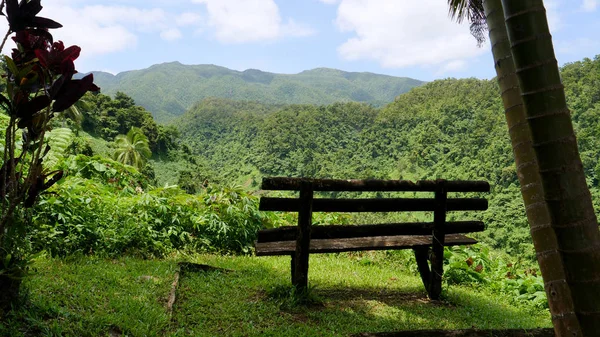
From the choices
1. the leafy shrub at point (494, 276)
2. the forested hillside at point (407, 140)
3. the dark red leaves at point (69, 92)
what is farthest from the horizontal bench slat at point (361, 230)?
the forested hillside at point (407, 140)

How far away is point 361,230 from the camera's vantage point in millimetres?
4367

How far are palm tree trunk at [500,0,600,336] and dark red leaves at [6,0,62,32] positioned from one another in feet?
7.10

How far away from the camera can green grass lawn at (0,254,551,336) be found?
3.05m

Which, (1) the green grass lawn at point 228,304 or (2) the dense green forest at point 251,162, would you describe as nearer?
(1) the green grass lawn at point 228,304

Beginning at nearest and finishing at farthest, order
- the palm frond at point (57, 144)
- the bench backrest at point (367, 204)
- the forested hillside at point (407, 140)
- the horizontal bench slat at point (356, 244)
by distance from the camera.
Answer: the bench backrest at point (367, 204) < the horizontal bench slat at point (356, 244) < the palm frond at point (57, 144) < the forested hillside at point (407, 140)

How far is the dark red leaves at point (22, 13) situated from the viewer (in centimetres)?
206

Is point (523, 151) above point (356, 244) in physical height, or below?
above

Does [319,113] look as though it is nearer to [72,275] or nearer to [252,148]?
[252,148]

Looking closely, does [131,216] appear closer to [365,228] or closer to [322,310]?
[322,310]

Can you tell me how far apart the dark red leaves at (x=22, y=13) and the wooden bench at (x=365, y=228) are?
2108 mm

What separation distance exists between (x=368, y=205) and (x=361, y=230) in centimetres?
27

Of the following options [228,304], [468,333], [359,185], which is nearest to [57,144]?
[228,304]

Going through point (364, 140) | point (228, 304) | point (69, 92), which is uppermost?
point (364, 140)

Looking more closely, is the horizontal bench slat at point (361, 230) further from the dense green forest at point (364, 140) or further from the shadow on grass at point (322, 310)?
the dense green forest at point (364, 140)
